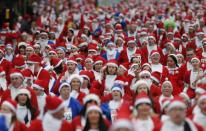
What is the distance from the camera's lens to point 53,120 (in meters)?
10.2

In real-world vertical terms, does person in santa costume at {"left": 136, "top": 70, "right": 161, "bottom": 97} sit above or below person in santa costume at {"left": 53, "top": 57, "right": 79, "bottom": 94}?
below

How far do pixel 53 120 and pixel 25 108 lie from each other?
1913 millimetres

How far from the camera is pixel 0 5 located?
116ft

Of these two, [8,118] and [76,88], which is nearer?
[8,118]

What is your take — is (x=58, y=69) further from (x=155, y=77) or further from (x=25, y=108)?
(x=25, y=108)

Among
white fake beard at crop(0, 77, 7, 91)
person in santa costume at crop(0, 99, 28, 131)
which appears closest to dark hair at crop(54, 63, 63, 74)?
white fake beard at crop(0, 77, 7, 91)

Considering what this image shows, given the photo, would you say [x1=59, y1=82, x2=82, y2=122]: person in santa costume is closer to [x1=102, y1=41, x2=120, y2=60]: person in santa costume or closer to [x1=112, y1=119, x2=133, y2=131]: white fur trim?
[x1=112, y1=119, x2=133, y2=131]: white fur trim

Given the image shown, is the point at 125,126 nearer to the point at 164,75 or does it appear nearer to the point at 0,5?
the point at 164,75

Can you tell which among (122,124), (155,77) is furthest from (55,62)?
(122,124)

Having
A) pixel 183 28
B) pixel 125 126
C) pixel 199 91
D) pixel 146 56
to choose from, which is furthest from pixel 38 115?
pixel 183 28

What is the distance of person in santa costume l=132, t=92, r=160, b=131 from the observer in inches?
379

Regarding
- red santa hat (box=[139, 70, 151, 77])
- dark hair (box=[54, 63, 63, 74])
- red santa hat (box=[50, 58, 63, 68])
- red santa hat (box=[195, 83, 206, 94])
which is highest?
red santa hat (box=[50, 58, 63, 68])

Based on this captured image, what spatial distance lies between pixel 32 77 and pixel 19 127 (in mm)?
5673

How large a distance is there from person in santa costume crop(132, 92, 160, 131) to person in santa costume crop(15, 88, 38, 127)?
2769 millimetres
